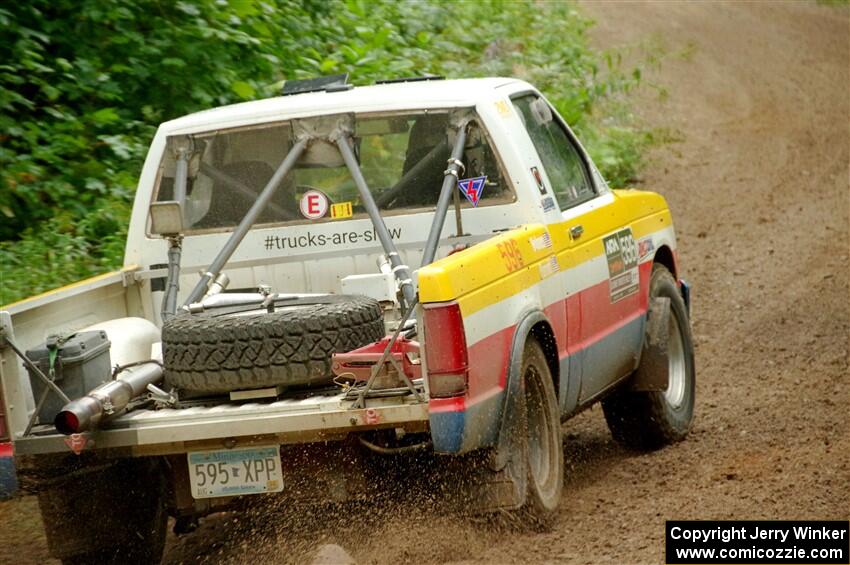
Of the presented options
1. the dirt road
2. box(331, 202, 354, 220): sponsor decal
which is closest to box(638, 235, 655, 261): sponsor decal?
the dirt road

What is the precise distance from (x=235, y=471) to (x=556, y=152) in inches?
102

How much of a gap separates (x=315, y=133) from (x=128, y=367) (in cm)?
149

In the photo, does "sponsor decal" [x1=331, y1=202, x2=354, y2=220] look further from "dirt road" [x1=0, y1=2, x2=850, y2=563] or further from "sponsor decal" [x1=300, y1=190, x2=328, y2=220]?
"dirt road" [x1=0, y1=2, x2=850, y2=563]

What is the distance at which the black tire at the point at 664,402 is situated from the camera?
7.43 metres

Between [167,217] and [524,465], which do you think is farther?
[167,217]

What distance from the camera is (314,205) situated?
645 centimetres

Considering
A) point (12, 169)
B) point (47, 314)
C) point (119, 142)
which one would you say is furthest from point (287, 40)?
point (47, 314)

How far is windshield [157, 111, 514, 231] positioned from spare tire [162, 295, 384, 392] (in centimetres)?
127

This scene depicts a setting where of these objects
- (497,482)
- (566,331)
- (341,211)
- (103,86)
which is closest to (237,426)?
(497,482)

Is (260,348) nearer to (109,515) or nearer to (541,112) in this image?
(109,515)

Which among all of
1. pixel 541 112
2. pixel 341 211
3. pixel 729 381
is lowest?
pixel 729 381

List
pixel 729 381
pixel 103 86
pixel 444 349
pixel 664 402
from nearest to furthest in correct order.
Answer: pixel 444 349 → pixel 664 402 → pixel 729 381 → pixel 103 86

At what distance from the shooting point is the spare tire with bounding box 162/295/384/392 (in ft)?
16.8

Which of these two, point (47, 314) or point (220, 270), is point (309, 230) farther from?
point (47, 314)
